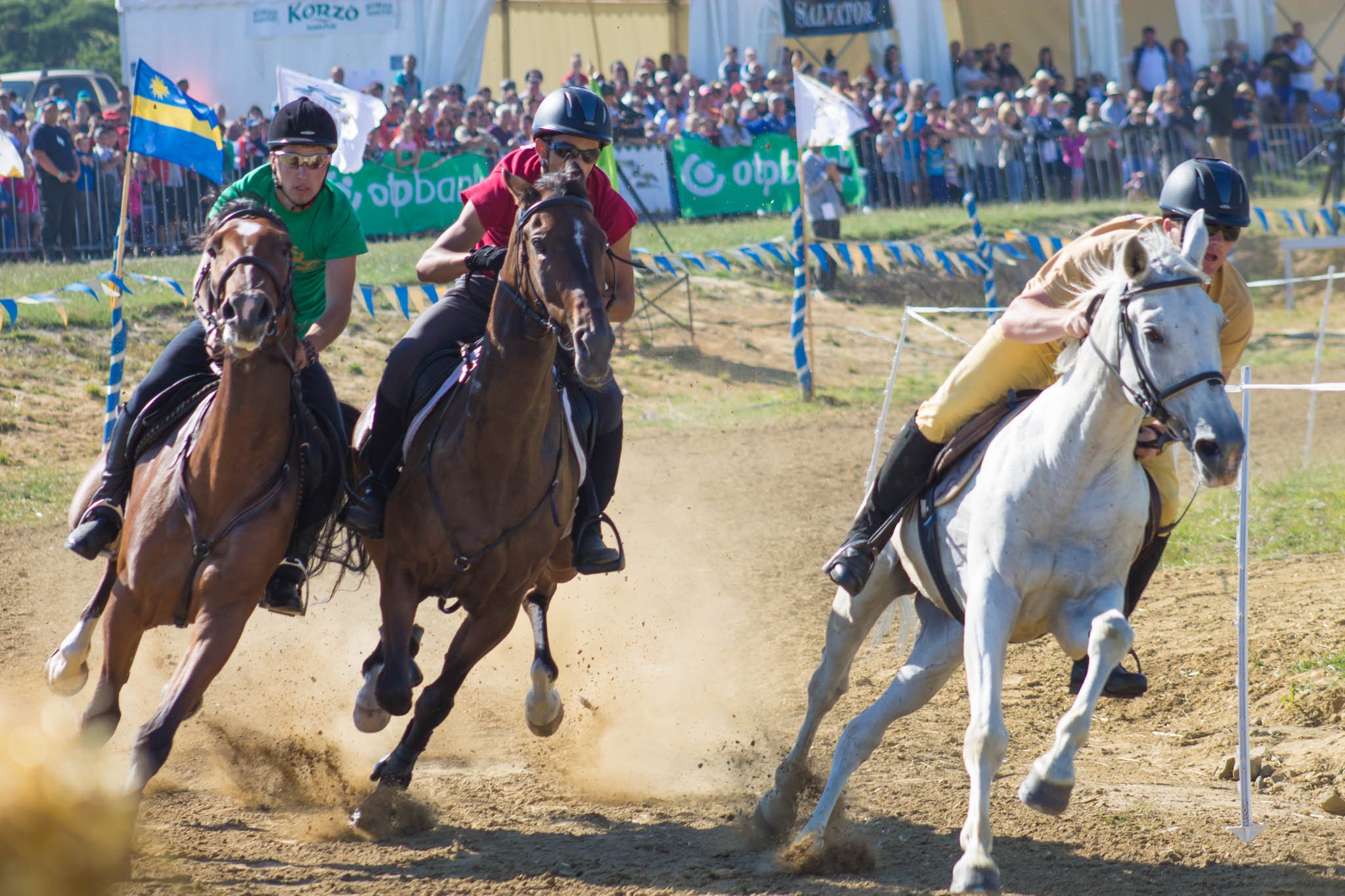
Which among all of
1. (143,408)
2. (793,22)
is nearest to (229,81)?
(793,22)

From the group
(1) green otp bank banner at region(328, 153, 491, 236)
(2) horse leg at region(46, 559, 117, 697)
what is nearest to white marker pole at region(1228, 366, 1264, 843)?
(2) horse leg at region(46, 559, 117, 697)

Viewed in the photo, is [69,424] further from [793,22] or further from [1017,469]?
[793,22]

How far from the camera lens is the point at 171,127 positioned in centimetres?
1057

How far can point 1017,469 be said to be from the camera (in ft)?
16.0

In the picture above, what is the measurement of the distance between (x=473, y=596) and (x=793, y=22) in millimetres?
22303

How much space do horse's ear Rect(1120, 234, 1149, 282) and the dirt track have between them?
2.15m

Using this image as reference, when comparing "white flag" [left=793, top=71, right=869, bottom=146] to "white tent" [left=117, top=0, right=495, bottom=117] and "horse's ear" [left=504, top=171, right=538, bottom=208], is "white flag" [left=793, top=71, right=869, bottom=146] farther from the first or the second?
"horse's ear" [left=504, top=171, right=538, bottom=208]

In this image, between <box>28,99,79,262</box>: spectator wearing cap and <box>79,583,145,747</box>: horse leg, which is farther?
<box>28,99,79,262</box>: spectator wearing cap

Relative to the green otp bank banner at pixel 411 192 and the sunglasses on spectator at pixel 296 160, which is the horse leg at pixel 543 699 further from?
the green otp bank banner at pixel 411 192

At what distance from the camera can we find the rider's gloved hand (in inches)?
215

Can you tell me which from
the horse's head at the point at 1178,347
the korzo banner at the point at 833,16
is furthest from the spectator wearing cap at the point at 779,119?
the horse's head at the point at 1178,347

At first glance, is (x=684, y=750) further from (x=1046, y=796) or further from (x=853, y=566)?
(x=1046, y=796)

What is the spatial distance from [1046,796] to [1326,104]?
26.2m

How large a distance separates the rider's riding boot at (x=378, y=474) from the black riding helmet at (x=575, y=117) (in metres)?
1.38
